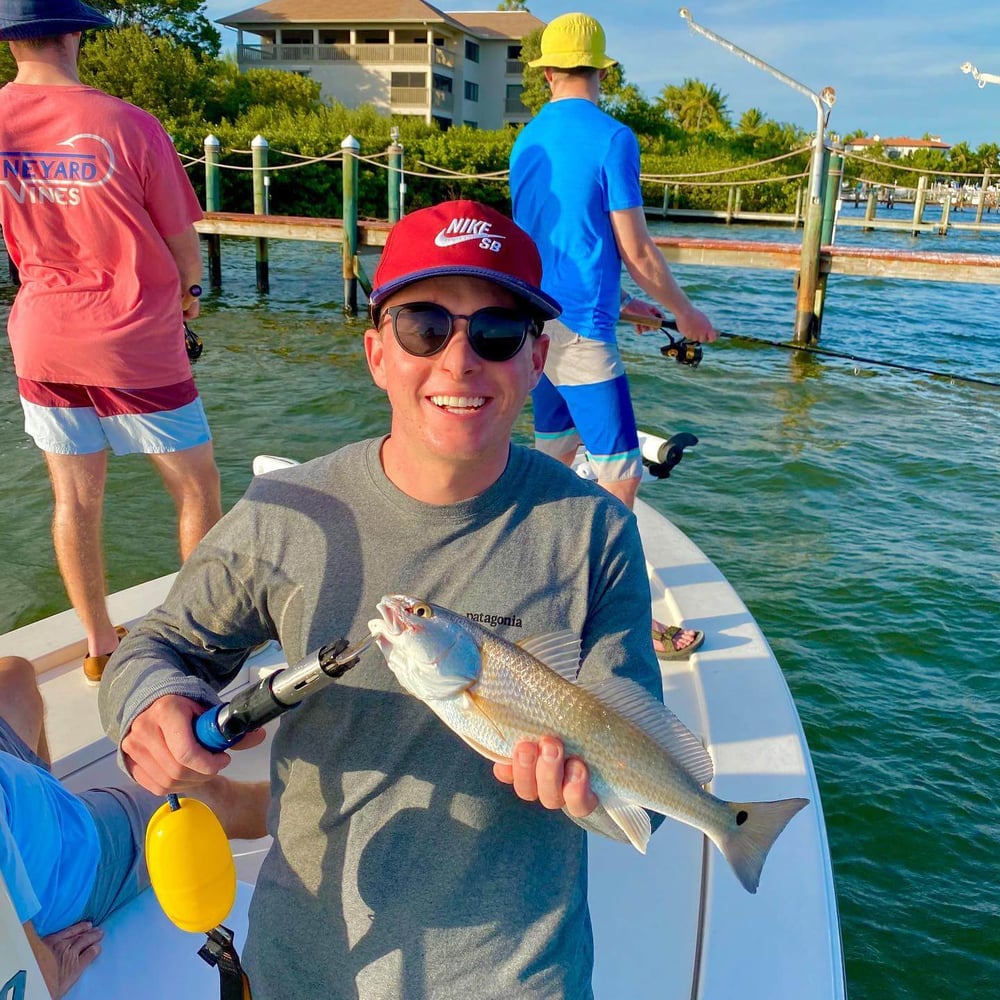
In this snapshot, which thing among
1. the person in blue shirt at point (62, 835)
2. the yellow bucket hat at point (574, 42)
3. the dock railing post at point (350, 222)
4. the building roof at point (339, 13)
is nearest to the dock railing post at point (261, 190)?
the dock railing post at point (350, 222)

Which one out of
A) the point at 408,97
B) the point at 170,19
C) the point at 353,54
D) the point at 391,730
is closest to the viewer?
the point at 391,730

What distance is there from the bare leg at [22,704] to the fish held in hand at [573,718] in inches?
51.3

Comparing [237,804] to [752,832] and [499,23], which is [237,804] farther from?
[499,23]

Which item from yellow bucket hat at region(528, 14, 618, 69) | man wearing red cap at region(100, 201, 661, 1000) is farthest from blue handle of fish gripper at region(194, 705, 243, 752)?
yellow bucket hat at region(528, 14, 618, 69)

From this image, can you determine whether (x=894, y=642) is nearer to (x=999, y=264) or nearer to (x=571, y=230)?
(x=571, y=230)

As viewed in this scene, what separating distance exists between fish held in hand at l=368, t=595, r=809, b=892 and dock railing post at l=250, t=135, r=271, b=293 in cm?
1729

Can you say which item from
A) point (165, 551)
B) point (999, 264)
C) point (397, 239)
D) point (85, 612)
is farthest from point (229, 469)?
point (999, 264)

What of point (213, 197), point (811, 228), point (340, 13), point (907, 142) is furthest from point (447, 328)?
point (907, 142)

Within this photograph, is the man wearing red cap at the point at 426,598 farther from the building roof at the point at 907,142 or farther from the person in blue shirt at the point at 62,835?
the building roof at the point at 907,142

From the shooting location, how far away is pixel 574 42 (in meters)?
3.80

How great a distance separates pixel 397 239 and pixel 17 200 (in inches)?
82.4

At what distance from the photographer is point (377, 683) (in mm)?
1681

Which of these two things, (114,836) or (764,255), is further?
(764,255)

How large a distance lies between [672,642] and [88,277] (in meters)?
2.52
